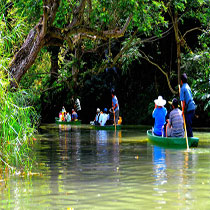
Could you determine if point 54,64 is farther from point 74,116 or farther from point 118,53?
point 118,53

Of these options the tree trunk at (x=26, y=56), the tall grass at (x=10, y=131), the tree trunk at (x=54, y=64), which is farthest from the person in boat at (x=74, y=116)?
the tall grass at (x=10, y=131)

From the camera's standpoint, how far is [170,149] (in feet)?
47.8

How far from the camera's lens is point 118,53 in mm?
29875

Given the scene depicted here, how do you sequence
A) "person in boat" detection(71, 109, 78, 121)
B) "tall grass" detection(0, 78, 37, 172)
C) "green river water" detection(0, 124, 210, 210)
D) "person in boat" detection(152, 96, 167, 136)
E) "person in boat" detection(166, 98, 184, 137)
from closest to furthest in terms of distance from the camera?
"green river water" detection(0, 124, 210, 210)
"tall grass" detection(0, 78, 37, 172)
"person in boat" detection(166, 98, 184, 137)
"person in boat" detection(152, 96, 167, 136)
"person in boat" detection(71, 109, 78, 121)

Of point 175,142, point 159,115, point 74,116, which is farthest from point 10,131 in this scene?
point 74,116

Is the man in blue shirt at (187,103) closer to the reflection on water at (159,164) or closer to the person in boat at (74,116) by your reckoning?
the reflection on water at (159,164)

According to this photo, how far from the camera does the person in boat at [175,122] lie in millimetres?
15227

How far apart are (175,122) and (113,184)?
7.72m

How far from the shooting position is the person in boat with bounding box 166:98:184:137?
15227 millimetres

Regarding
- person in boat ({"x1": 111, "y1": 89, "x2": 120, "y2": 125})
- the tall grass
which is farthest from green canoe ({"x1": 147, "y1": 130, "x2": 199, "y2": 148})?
person in boat ({"x1": 111, "y1": 89, "x2": 120, "y2": 125})

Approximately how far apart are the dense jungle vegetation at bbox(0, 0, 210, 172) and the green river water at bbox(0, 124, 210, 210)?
20.1 ft

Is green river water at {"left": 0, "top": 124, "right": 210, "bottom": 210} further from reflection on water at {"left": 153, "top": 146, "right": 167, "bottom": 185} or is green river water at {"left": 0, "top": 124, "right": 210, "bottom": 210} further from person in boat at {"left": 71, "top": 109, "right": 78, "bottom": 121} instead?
person in boat at {"left": 71, "top": 109, "right": 78, "bottom": 121}

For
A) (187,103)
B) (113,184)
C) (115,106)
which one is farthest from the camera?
(115,106)

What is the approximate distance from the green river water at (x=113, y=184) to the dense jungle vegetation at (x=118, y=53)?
614 cm
